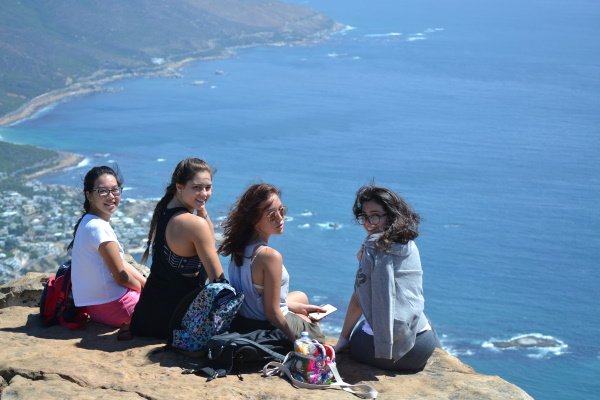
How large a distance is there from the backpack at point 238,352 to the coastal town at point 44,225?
31.9m

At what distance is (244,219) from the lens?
17.5ft

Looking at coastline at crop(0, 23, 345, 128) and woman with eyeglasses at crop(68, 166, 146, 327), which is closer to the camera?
woman with eyeglasses at crop(68, 166, 146, 327)

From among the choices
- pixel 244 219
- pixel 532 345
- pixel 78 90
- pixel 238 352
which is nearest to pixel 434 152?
pixel 532 345

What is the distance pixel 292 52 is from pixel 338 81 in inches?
881

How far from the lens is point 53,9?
353ft

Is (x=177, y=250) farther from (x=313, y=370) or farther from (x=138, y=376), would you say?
(x=313, y=370)

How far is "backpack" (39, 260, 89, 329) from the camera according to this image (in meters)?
5.92

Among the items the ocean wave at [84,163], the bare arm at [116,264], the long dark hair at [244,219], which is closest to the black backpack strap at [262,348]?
the long dark hair at [244,219]

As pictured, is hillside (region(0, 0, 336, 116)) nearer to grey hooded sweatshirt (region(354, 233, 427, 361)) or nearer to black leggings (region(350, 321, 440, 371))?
black leggings (region(350, 321, 440, 371))

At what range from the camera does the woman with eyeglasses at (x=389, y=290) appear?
5.13 metres

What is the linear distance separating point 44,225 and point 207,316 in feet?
135

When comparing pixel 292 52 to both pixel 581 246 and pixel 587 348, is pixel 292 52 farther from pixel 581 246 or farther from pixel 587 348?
pixel 587 348

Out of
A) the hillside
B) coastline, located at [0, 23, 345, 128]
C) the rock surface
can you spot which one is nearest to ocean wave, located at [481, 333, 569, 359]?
the rock surface

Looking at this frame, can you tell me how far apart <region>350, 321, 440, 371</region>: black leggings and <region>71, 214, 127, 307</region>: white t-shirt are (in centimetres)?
161
